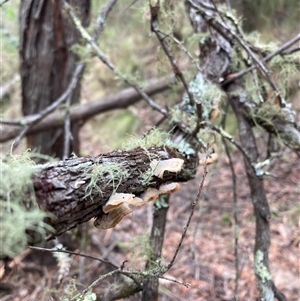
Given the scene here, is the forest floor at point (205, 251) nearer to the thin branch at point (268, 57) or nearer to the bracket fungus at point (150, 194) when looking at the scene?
the thin branch at point (268, 57)

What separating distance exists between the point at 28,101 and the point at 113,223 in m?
2.04

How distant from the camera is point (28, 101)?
9.02 ft

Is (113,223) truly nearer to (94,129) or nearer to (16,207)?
(16,207)

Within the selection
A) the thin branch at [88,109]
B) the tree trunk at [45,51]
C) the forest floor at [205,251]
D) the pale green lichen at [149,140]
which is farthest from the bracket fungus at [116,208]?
the tree trunk at [45,51]

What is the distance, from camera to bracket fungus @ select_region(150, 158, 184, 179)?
1.04m

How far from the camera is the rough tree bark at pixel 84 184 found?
79 centimetres

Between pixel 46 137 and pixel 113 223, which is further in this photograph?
pixel 46 137

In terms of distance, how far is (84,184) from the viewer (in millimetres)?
857

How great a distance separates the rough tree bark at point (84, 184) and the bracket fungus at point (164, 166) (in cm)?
2

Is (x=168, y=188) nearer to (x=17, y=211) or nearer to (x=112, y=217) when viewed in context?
(x=112, y=217)

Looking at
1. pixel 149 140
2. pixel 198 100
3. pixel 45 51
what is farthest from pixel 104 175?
pixel 45 51

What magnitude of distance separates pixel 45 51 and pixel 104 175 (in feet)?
6.47

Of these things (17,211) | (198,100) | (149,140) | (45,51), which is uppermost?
(45,51)

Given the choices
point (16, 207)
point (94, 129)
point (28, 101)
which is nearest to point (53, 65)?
point (28, 101)
